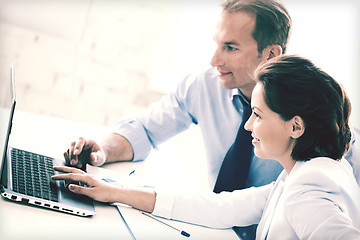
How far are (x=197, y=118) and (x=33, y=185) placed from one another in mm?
769

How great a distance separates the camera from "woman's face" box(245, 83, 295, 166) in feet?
3.30

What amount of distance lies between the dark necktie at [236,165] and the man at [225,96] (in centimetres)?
6

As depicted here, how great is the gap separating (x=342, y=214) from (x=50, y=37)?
2367 mm

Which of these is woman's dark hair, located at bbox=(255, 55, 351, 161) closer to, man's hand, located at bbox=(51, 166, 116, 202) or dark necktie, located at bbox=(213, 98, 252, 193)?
dark necktie, located at bbox=(213, 98, 252, 193)

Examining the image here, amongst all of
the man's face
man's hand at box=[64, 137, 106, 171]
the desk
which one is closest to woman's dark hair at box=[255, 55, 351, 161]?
the desk

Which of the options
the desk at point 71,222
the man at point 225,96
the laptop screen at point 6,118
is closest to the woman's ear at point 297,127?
the desk at point 71,222

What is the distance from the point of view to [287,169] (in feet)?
3.44

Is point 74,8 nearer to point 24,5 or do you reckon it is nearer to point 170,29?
point 24,5

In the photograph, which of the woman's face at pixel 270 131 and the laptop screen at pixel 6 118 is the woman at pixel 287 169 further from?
the laptop screen at pixel 6 118

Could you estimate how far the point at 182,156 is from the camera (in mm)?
3070

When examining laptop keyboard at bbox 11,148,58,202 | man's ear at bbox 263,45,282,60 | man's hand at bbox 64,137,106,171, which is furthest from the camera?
man's ear at bbox 263,45,282,60

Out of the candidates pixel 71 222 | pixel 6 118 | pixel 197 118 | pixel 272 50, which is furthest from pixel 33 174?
pixel 272 50

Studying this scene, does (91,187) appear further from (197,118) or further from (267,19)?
(267,19)

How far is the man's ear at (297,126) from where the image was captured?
0.98 m
